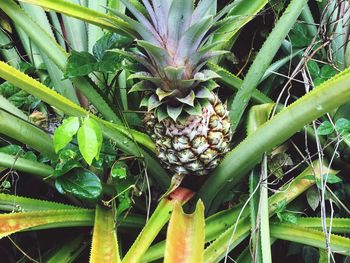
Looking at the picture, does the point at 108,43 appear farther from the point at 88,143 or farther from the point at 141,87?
the point at 88,143

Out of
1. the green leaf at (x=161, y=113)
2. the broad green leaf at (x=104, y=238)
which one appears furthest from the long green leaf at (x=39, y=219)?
the green leaf at (x=161, y=113)

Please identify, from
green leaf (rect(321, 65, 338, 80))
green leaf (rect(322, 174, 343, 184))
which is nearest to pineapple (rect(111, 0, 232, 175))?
green leaf (rect(322, 174, 343, 184))

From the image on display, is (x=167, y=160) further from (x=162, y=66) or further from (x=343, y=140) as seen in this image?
(x=343, y=140)

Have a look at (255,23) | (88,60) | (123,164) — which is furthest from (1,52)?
(255,23)

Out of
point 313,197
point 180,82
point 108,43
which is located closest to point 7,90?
point 108,43

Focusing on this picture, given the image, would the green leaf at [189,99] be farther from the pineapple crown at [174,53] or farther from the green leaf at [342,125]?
the green leaf at [342,125]

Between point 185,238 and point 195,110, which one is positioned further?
point 195,110

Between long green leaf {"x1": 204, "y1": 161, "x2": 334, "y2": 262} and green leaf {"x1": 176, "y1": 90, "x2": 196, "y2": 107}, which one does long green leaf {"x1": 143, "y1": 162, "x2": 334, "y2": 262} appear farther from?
green leaf {"x1": 176, "y1": 90, "x2": 196, "y2": 107}
